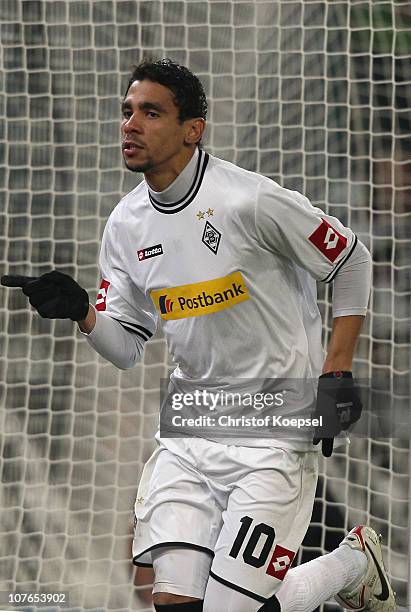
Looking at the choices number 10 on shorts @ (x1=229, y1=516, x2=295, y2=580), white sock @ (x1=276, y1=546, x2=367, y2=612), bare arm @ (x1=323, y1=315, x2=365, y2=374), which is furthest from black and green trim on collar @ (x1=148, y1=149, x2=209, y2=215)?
white sock @ (x1=276, y1=546, x2=367, y2=612)

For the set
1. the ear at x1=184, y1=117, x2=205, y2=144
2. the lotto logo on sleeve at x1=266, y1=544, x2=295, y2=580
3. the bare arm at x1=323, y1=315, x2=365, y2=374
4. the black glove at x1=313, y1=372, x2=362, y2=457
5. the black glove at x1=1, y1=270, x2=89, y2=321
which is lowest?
the lotto logo on sleeve at x1=266, y1=544, x2=295, y2=580

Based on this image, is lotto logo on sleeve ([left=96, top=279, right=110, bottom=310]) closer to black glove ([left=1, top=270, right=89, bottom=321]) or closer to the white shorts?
black glove ([left=1, top=270, right=89, bottom=321])

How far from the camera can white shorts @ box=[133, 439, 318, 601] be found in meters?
2.27

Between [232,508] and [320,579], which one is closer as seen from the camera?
[232,508]

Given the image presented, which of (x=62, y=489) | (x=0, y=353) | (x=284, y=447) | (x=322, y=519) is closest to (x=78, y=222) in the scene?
(x=0, y=353)

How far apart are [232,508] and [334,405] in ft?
0.98

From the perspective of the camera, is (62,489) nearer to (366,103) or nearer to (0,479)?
(0,479)

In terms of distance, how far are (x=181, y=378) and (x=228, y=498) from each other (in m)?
0.29

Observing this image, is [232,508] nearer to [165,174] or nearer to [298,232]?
[298,232]

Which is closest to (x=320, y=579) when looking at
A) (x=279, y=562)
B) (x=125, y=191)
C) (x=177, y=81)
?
(x=279, y=562)

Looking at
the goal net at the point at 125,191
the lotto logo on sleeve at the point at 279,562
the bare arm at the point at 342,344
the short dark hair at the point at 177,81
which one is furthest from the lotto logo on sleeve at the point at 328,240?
the goal net at the point at 125,191

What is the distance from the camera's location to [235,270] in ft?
7.77

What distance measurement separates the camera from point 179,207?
8.00ft

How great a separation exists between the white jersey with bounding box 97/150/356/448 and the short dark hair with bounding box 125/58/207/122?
0.10 metres
